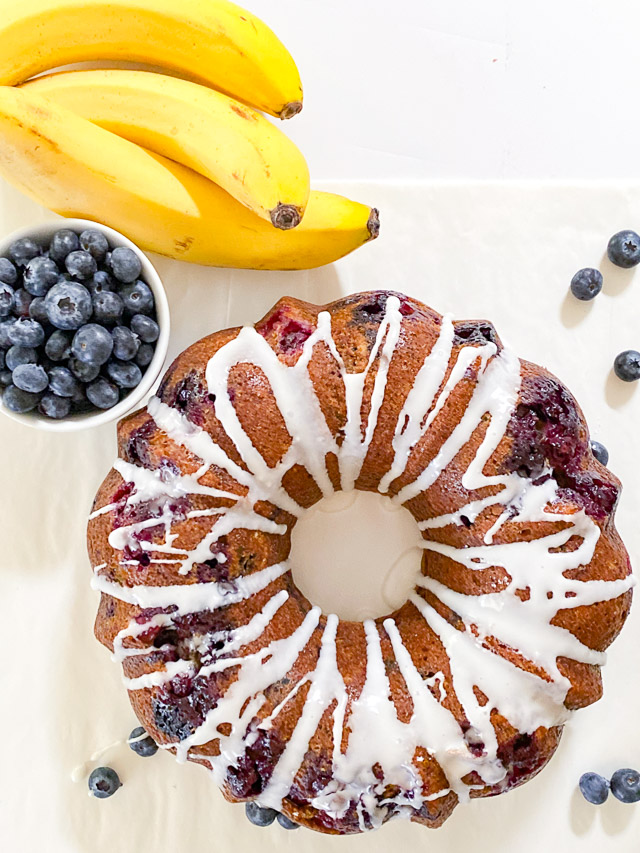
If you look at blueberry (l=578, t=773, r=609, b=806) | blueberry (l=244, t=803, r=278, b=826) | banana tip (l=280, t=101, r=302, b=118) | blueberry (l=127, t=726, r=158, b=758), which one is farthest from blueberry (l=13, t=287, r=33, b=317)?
blueberry (l=578, t=773, r=609, b=806)

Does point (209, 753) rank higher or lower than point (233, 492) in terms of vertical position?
lower

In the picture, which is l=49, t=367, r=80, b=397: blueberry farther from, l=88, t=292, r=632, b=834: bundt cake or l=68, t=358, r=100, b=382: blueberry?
l=88, t=292, r=632, b=834: bundt cake

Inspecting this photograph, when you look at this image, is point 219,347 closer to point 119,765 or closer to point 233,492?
point 233,492

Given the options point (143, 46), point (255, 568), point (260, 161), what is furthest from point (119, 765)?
point (143, 46)

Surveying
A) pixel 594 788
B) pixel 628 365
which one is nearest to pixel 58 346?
pixel 628 365

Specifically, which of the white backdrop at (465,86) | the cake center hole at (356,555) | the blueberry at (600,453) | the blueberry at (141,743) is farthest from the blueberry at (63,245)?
the blueberry at (600,453)

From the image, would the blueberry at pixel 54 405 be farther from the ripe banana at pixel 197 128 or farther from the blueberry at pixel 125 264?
the ripe banana at pixel 197 128

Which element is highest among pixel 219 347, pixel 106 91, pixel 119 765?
pixel 106 91
